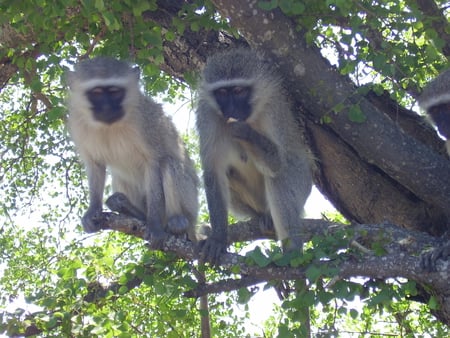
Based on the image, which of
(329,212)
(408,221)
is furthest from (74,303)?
(329,212)

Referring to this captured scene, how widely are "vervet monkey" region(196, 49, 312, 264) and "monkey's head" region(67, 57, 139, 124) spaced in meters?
0.67

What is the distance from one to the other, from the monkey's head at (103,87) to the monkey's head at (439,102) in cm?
257

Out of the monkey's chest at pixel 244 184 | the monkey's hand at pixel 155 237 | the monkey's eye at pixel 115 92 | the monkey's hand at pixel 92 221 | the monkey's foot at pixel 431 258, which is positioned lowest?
the monkey's foot at pixel 431 258

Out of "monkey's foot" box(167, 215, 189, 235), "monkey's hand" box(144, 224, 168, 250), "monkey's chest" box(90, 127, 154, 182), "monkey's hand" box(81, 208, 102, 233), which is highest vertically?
"monkey's chest" box(90, 127, 154, 182)

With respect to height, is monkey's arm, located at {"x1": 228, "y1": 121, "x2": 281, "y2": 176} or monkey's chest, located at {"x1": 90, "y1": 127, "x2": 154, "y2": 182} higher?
monkey's chest, located at {"x1": 90, "y1": 127, "x2": 154, "y2": 182}

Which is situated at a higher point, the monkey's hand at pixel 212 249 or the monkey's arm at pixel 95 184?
the monkey's arm at pixel 95 184

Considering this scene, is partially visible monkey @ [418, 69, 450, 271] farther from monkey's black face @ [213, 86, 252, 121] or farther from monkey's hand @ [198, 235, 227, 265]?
monkey's hand @ [198, 235, 227, 265]

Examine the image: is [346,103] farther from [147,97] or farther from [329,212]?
[329,212]

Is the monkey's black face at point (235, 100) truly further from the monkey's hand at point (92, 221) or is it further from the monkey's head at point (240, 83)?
the monkey's hand at point (92, 221)

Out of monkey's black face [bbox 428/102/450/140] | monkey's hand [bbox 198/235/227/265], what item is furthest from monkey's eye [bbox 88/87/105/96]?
monkey's black face [bbox 428/102/450/140]

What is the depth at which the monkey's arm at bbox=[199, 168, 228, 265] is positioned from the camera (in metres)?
5.99

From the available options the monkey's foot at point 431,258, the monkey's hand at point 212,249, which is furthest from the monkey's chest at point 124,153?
the monkey's foot at point 431,258

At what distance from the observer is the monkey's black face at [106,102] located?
6.68 meters

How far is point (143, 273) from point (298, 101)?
219 cm
